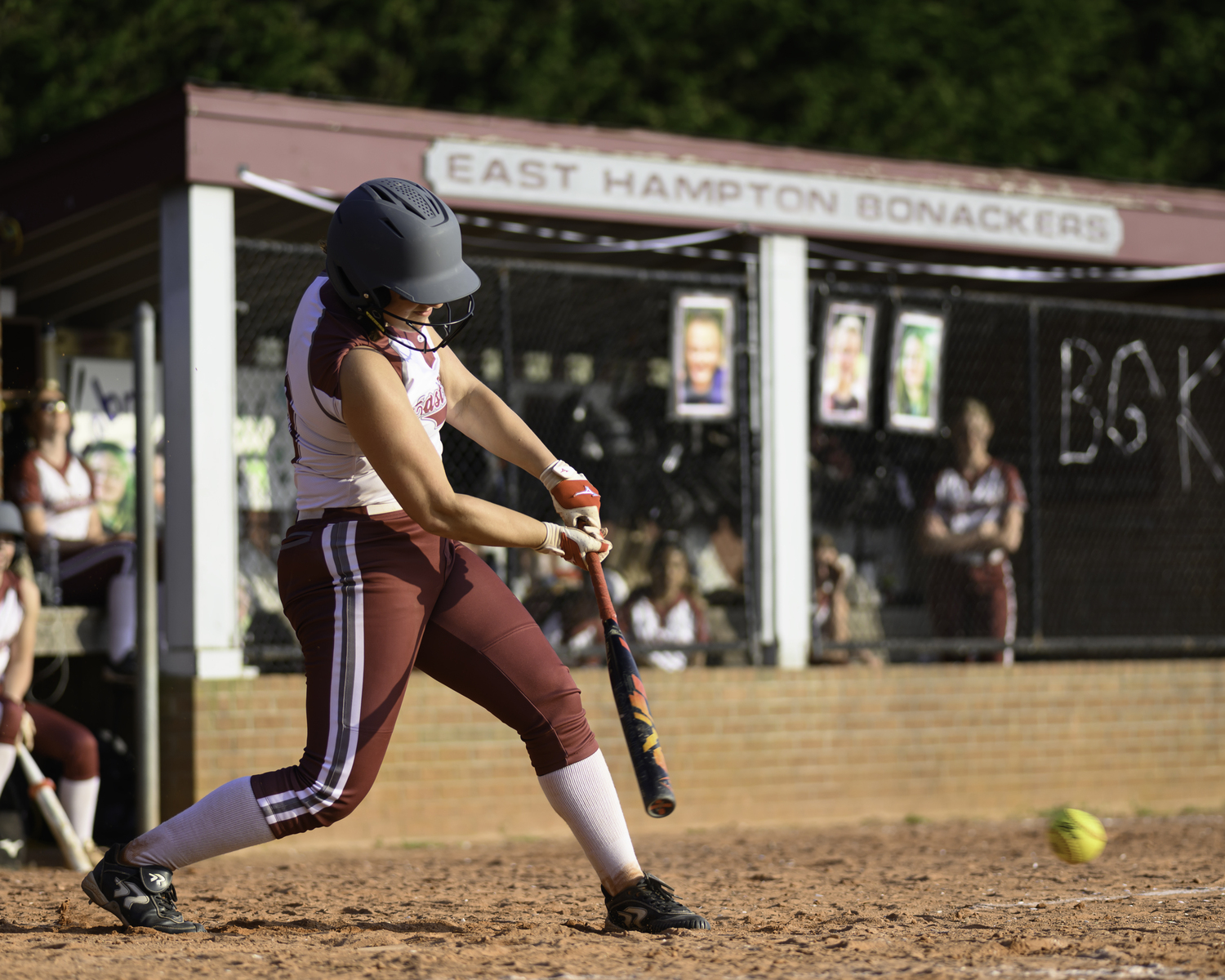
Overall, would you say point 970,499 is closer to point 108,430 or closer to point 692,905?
point 692,905

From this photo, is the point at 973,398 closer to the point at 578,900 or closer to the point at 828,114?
the point at 578,900

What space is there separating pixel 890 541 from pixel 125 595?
16.5 feet

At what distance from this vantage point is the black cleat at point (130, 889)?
4.44 metres

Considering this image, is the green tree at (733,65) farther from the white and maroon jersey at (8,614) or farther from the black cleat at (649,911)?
the black cleat at (649,911)

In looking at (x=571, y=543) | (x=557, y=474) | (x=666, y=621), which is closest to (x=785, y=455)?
(x=666, y=621)

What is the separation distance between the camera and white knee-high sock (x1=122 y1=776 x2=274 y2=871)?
430cm

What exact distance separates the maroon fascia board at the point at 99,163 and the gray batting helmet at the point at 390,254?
3772mm

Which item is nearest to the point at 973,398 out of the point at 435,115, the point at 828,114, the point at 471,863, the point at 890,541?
the point at 890,541

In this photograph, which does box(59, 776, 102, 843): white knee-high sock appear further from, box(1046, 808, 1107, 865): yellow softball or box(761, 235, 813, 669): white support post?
box(1046, 808, 1107, 865): yellow softball

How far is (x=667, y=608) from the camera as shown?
9.22 m

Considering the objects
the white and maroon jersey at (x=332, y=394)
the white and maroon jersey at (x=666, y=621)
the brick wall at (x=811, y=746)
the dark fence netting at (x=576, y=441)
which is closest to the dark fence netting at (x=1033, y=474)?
the brick wall at (x=811, y=746)

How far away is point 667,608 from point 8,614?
11.6 ft

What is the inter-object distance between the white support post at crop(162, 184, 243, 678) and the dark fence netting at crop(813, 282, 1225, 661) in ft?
11.7

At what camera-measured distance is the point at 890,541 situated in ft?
35.6
